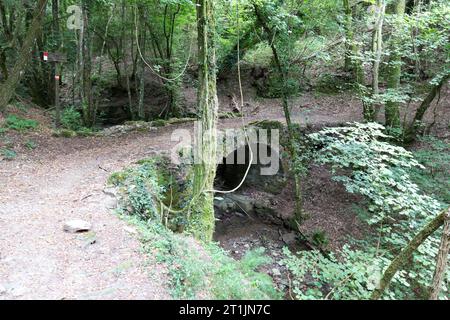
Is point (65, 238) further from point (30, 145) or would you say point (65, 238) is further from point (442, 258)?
point (30, 145)

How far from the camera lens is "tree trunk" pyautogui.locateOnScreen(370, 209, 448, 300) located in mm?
3193

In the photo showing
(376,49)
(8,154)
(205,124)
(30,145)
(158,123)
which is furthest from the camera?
(158,123)

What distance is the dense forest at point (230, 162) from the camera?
4000 mm

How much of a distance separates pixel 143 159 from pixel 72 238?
3466 mm

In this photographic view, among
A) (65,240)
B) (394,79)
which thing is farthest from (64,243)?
(394,79)

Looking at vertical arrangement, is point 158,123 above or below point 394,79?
below

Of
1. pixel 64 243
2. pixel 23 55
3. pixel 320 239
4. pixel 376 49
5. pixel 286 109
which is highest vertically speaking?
pixel 376 49

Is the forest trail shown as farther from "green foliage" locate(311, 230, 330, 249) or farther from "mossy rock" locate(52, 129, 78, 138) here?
"green foliage" locate(311, 230, 330, 249)

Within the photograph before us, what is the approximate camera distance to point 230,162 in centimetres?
1142

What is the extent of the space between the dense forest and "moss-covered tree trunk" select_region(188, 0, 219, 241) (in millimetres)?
29

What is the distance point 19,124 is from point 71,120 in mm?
2578

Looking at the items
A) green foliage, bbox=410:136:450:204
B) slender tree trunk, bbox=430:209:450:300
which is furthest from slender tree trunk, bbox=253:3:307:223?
slender tree trunk, bbox=430:209:450:300

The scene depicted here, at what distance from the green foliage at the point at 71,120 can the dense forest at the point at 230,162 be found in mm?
64
